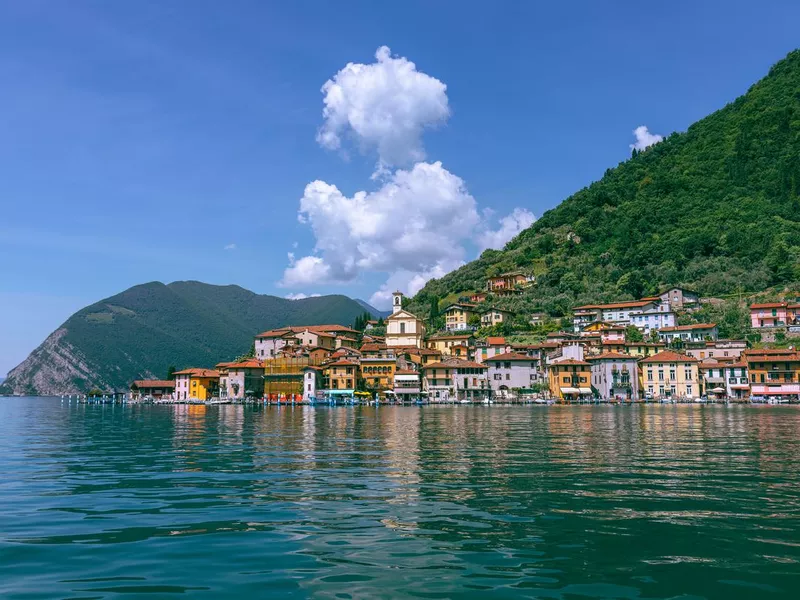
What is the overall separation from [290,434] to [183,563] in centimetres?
3027

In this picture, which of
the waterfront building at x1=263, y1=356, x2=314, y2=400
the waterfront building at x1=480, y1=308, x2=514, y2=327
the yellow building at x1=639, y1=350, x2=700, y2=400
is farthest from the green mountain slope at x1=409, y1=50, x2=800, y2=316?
the waterfront building at x1=263, y1=356, x2=314, y2=400

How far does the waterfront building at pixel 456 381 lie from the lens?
109000mm

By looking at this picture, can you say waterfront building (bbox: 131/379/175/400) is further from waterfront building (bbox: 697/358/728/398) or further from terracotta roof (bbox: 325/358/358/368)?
waterfront building (bbox: 697/358/728/398)

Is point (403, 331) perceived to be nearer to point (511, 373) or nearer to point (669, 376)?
point (511, 373)

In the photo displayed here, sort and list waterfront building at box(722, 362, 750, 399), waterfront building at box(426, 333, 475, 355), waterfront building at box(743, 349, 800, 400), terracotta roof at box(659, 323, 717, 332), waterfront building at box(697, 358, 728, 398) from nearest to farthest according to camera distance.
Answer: waterfront building at box(743, 349, 800, 400) < waterfront building at box(722, 362, 750, 399) < waterfront building at box(697, 358, 728, 398) < terracotta roof at box(659, 323, 717, 332) < waterfront building at box(426, 333, 475, 355)

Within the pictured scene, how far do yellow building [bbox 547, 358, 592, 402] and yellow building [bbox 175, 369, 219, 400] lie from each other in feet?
232

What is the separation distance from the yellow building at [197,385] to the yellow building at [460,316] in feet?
172

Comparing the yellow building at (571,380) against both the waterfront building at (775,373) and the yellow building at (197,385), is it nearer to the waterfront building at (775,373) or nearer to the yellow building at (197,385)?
the waterfront building at (775,373)

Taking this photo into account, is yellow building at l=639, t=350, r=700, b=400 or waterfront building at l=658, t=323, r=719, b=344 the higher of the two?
waterfront building at l=658, t=323, r=719, b=344

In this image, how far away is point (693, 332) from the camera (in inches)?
4520

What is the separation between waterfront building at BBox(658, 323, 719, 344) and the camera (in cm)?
11356

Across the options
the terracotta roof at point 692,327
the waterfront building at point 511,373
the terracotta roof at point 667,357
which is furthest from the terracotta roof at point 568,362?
the terracotta roof at point 692,327

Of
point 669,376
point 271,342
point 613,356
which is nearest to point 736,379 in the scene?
point 669,376

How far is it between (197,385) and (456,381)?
A: 57797 mm
